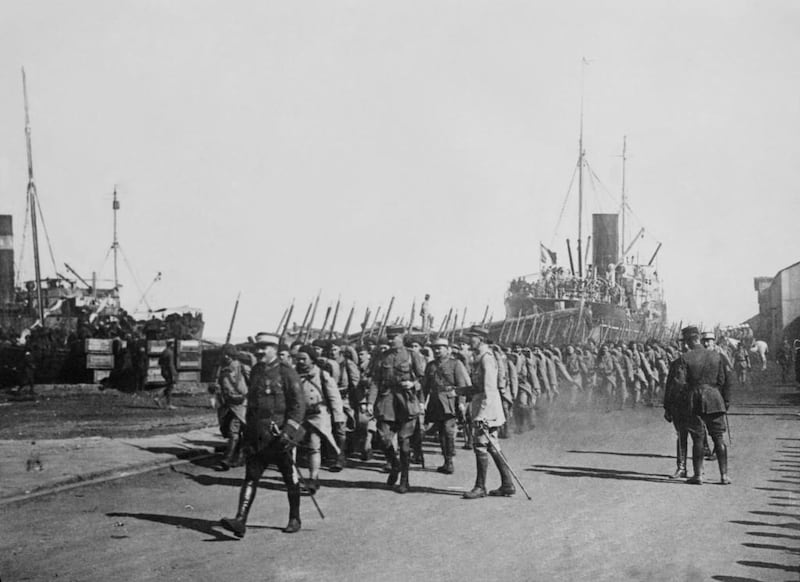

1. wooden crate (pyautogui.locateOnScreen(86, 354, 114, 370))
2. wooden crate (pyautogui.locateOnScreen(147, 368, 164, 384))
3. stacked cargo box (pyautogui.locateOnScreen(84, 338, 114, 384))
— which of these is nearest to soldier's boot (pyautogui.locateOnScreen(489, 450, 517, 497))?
wooden crate (pyautogui.locateOnScreen(147, 368, 164, 384))

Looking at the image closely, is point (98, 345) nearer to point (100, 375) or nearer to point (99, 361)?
point (99, 361)

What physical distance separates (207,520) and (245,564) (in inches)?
79.7

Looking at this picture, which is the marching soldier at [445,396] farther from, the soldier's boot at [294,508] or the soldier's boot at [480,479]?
the soldier's boot at [294,508]

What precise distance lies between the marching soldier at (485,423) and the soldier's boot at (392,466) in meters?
1.17

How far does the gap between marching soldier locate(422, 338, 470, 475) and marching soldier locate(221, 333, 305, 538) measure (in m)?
4.38

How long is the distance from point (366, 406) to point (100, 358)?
57.4 feet

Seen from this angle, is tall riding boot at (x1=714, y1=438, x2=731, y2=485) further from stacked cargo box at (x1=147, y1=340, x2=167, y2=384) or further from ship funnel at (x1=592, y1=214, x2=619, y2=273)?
ship funnel at (x1=592, y1=214, x2=619, y2=273)

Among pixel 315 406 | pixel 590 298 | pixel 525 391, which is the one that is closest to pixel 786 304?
pixel 590 298

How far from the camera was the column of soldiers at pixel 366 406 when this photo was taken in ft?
27.5

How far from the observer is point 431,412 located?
1286cm

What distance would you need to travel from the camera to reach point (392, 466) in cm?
1123

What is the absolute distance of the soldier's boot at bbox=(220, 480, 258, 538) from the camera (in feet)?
26.2

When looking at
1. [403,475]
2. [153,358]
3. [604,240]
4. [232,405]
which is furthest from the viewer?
[604,240]

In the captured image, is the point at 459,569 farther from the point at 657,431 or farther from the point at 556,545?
the point at 657,431
